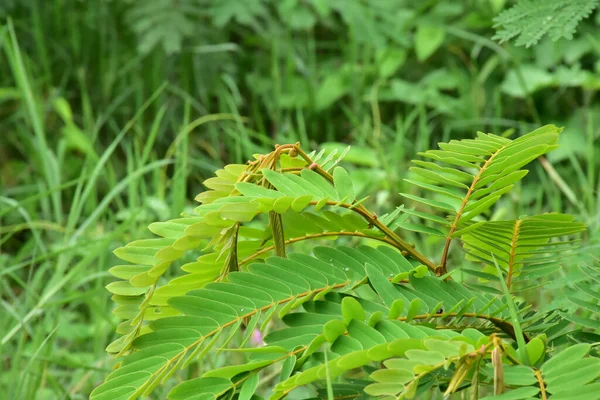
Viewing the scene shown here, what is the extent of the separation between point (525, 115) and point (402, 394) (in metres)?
2.70

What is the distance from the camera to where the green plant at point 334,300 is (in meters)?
0.60

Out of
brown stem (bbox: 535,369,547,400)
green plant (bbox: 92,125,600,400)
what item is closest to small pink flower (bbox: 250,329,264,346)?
green plant (bbox: 92,125,600,400)

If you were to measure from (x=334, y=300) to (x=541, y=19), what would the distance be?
46 centimetres

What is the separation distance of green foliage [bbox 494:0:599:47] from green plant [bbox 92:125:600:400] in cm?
18

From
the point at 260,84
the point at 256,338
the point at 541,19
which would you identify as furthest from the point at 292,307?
the point at 260,84

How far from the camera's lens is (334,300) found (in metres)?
0.74

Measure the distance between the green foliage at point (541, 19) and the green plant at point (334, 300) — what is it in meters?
0.18

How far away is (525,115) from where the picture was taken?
3115mm

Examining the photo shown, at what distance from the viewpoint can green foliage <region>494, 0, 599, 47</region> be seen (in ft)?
2.95

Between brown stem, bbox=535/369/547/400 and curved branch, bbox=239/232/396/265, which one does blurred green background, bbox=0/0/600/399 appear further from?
brown stem, bbox=535/369/547/400

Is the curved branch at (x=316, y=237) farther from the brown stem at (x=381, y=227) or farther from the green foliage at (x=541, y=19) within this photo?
the green foliage at (x=541, y=19)

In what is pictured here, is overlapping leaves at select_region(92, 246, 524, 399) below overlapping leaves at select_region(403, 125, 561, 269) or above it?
below

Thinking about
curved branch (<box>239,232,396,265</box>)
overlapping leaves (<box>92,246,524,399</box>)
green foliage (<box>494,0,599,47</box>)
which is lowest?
overlapping leaves (<box>92,246,524,399</box>)

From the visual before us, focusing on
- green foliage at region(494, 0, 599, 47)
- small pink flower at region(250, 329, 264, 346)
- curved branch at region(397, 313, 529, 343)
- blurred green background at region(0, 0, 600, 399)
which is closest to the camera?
curved branch at region(397, 313, 529, 343)
